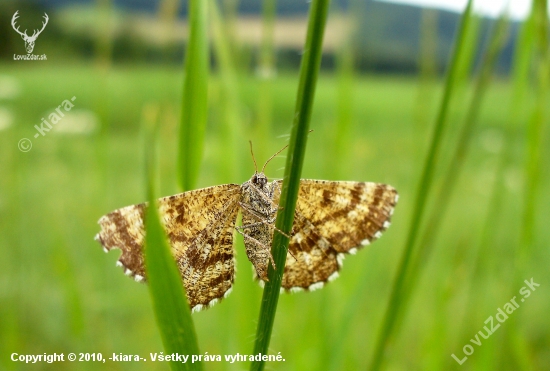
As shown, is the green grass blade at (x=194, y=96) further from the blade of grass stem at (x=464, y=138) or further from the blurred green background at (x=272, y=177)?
the blade of grass stem at (x=464, y=138)

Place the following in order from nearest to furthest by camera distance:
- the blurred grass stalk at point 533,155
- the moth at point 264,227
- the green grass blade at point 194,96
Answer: the green grass blade at point 194,96 → the moth at point 264,227 → the blurred grass stalk at point 533,155

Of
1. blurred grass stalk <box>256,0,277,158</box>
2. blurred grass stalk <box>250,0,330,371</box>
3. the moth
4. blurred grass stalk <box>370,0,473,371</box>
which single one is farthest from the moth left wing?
blurred grass stalk <box>256,0,277,158</box>

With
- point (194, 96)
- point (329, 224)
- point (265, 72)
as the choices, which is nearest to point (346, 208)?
point (329, 224)

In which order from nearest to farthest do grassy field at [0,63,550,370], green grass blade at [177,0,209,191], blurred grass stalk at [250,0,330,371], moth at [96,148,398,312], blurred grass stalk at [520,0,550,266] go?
blurred grass stalk at [250,0,330,371]
green grass blade at [177,0,209,191]
moth at [96,148,398,312]
blurred grass stalk at [520,0,550,266]
grassy field at [0,63,550,370]

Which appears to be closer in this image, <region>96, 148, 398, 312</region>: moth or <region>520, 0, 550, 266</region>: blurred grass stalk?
<region>96, 148, 398, 312</region>: moth

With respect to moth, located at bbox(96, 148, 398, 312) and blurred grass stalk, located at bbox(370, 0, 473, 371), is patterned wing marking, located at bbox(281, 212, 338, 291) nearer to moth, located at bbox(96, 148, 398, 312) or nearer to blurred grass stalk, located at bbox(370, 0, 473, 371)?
moth, located at bbox(96, 148, 398, 312)

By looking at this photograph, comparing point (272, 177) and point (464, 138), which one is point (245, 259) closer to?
point (272, 177)

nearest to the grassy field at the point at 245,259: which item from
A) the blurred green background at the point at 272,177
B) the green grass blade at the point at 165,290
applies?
the blurred green background at the point at 272,177
